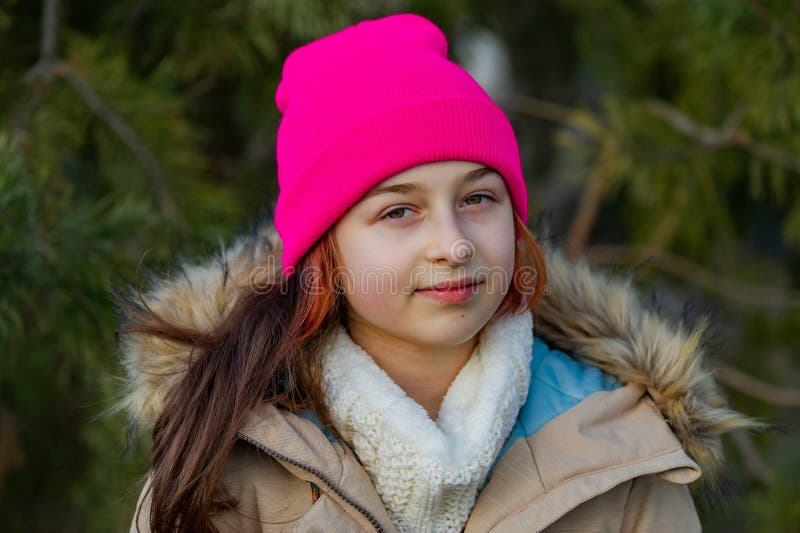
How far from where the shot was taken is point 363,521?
138 cm

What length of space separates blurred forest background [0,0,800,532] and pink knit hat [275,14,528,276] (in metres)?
0.35

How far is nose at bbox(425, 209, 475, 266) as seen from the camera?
1.36 meters

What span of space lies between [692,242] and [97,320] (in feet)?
5.49

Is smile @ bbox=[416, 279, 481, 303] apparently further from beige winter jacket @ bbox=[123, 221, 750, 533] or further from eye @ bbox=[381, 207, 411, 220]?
beige winter jacket @ bbox=[123, 221, 750, 533]

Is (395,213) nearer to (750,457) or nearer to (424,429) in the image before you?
(424,429)

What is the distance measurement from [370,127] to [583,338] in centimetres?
62

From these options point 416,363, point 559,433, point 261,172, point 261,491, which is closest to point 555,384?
point 559,433

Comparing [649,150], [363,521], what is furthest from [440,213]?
[649,150]

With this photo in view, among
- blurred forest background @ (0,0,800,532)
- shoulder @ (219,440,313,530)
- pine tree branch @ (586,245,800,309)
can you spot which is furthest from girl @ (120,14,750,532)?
pine tree branch @ (586,245,800,309)

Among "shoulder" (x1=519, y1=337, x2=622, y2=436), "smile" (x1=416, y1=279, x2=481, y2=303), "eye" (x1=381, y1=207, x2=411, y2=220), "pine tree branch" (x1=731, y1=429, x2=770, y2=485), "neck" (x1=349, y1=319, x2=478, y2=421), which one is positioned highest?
"eye" (x1=381, y1=207, x2=411, y2=220)

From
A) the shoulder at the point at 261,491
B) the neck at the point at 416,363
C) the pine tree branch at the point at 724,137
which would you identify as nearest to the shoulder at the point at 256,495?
the shoulder at the point at 261,491

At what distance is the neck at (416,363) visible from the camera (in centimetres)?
153

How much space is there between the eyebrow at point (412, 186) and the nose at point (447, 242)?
55mm

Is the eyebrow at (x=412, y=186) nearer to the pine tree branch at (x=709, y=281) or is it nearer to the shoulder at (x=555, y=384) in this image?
the shoulder at (x=555, y=384)
